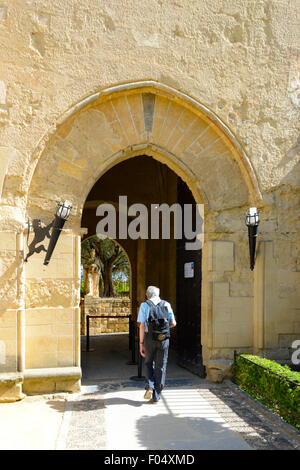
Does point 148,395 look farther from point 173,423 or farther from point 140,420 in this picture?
point 173,423

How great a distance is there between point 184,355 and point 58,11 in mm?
5590

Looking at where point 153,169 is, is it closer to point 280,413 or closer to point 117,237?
point 117,237

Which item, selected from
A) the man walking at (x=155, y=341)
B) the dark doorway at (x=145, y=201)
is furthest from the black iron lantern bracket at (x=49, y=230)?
the dark doorway at (x=145, y=201)

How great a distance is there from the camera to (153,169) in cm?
1108

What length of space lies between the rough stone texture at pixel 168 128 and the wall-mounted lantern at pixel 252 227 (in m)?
0.27

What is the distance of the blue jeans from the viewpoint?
542 cm

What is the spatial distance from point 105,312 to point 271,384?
12.2 meters

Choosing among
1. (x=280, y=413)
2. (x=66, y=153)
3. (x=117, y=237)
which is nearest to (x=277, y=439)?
(x=280, y=413)

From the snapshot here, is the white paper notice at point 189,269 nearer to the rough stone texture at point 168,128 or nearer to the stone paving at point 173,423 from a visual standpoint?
the rough stone texture at point 168,128

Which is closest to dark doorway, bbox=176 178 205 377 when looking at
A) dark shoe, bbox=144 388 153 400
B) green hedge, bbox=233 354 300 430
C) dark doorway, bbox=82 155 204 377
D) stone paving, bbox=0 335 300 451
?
stone paving, bbox=0 335 300 451

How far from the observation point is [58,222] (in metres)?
5.53

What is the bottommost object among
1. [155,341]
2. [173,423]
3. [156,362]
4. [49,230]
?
[173,423]

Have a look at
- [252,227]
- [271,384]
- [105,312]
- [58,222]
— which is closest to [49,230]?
[58,222]

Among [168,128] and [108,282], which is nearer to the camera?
[168,128]
